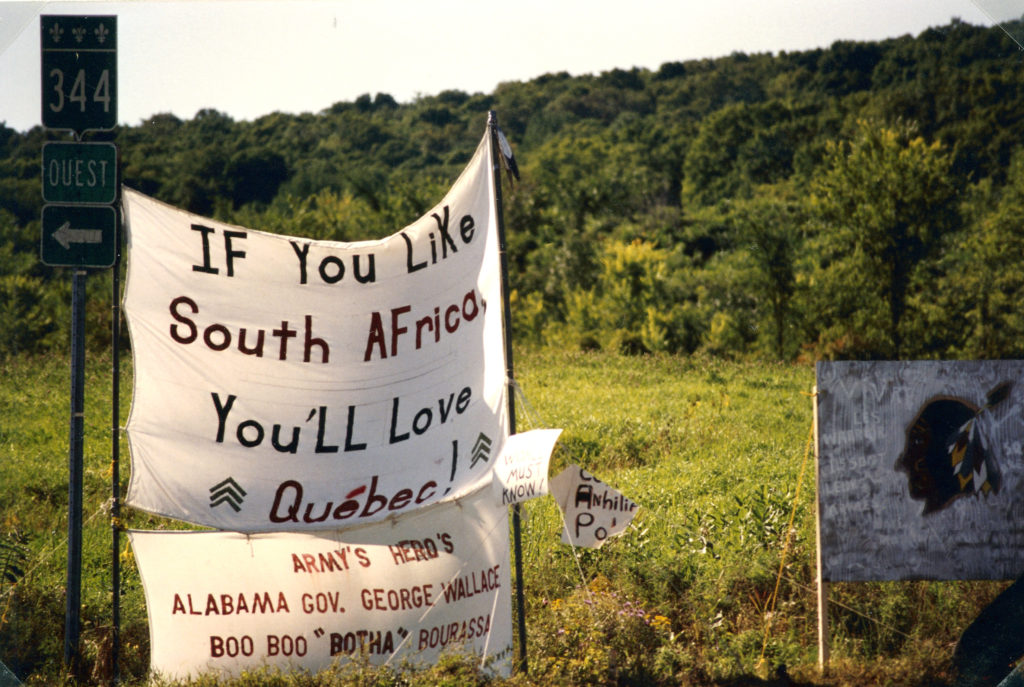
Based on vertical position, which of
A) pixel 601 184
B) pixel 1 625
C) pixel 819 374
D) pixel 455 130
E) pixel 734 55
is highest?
pixel 734 55

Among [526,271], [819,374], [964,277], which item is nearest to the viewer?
[819,374]

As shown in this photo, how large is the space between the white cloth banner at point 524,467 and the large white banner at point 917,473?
228cm

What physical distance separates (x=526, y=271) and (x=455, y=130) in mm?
20392

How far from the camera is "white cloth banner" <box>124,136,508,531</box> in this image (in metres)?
6.00

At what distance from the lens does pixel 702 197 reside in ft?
195

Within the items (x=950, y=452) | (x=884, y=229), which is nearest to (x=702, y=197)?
(x=884, y=229)

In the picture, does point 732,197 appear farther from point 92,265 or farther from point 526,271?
point 92,265

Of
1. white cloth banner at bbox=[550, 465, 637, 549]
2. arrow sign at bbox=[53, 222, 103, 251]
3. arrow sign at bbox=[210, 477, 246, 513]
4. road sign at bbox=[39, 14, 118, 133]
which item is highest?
road sign at bbox=[39, 14, 118, 133]

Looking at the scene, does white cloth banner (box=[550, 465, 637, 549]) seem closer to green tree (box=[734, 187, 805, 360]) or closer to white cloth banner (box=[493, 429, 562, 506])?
white cloth banner (box=[493, 429, 562, 506])

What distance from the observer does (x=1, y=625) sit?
7.43m

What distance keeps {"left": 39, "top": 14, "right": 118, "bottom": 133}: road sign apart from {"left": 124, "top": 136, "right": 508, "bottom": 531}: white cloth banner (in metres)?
0.95

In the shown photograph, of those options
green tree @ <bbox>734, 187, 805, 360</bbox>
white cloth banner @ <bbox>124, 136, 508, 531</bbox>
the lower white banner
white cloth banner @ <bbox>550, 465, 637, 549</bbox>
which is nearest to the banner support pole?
white cloth banner @ <bbox>124, 136, 508, 531</bbox>

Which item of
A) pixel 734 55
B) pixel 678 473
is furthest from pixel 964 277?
pixel 734 55

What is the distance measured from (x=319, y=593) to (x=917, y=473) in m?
4.43
